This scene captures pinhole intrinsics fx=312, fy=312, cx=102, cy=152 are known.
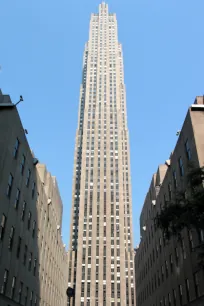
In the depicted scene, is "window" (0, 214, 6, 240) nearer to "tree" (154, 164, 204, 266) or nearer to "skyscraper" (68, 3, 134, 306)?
"tree" (154, 164, 204, 266)

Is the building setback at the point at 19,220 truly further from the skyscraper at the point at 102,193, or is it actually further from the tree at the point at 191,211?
the skyscraper at the point at 102,193

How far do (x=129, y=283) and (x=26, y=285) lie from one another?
306 feet

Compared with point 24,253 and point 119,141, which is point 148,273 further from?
point 119,141

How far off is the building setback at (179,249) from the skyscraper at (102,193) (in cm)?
7196

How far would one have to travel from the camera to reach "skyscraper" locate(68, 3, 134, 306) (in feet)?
398

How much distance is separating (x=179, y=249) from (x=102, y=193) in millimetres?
105285

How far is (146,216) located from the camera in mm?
61531

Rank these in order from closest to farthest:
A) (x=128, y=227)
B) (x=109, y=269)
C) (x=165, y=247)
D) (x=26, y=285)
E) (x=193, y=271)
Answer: (x=193, y=271) < (x=26, y=285) < (x=165, y=247) < (x=109, y=269) < (x=128, y=227)

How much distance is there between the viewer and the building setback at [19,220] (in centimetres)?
3098

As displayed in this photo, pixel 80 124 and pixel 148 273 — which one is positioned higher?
pixel 80 124

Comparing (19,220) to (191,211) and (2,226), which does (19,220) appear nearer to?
(2,226)

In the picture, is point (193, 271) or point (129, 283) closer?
point (193, 271)

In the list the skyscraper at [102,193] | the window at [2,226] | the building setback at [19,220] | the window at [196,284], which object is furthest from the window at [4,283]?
the skyscraper at [102,193]

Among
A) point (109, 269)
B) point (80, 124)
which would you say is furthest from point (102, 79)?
point (109, 269)
